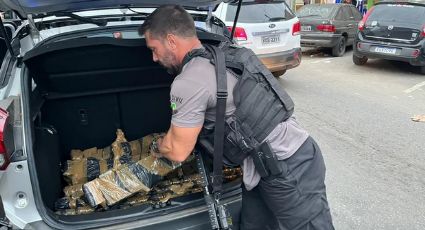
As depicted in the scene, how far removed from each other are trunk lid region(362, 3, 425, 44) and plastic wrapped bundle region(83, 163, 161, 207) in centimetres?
794

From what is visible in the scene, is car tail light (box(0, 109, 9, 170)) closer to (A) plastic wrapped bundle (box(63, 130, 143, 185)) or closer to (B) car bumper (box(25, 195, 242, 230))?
(B) car bumper (box(25, 195, 242, 230))

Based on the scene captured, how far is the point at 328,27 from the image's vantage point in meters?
11.0

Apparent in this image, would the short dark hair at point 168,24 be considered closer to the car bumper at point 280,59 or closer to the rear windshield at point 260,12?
the rear windshield at point 260,12

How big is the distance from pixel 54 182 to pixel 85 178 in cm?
28

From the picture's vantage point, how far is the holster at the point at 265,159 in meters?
2.05

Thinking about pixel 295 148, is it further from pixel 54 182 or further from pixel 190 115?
pixel 54 182

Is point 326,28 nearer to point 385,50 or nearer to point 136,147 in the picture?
point 385,50

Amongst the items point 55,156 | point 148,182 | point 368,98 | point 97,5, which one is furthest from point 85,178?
point 368,98

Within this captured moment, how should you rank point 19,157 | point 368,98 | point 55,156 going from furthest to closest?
1. point 368,98
2. point 55,156
3. point 19,157

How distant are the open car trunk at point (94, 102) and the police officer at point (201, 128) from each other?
327 millimetres

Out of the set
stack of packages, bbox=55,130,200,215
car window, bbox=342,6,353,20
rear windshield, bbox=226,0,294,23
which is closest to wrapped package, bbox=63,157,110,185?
stack of packages, bbox=55,130,200,215

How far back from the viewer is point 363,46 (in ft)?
30.5

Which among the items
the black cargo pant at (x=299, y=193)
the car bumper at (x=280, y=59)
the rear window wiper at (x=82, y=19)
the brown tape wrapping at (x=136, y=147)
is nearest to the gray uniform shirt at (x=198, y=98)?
the black cargo pant at (x=299, y=193)

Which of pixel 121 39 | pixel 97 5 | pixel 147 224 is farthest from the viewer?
pixel 97 5
